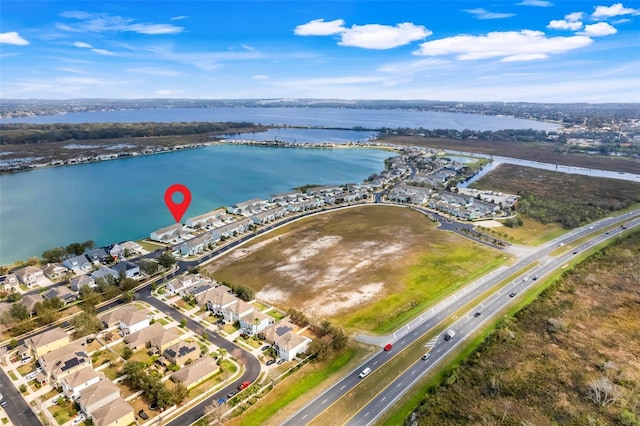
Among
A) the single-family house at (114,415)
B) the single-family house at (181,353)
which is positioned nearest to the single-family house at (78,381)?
the single-family house at (114,415)

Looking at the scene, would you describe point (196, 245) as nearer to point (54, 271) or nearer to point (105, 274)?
point (105, 274)

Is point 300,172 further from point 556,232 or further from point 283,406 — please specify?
point 283,406

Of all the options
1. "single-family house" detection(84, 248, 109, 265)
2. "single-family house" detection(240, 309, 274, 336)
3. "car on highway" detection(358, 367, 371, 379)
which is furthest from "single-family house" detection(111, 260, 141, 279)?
"car on highway" detection(358, 367, 371, 379)

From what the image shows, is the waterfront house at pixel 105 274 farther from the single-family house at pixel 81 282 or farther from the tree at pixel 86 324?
the tree at pixel 86 324

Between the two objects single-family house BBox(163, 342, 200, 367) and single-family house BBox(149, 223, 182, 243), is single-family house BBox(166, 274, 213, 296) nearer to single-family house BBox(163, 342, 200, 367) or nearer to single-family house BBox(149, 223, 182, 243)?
single-family house BBox(163, 342, 200, 367)

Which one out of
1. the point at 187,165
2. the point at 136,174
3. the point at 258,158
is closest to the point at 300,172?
the point at 258,158

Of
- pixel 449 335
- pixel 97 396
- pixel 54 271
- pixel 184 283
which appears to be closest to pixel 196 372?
pixel 97 396
